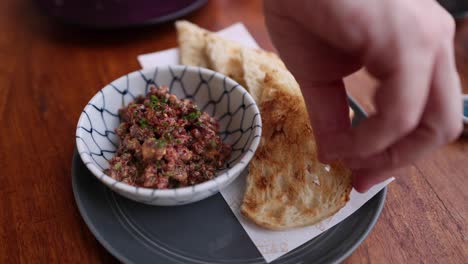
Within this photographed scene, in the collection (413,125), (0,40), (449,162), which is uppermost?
(0,40)

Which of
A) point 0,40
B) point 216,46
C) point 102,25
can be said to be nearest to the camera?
point 216,46

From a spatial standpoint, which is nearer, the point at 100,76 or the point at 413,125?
the point at 413,125

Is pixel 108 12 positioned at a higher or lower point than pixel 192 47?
higher

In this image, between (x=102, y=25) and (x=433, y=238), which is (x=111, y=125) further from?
(x=433, y=238)

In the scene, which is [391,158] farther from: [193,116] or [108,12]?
[108,12]

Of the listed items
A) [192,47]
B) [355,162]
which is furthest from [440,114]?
[192,47]

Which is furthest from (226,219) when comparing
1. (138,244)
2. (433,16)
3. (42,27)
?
(42,27)

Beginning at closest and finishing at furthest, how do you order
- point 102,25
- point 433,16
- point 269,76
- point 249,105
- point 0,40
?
point 433,16 < point 249,105 < point 269,76 < point 102,25 < point 0,40

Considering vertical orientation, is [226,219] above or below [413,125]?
below
